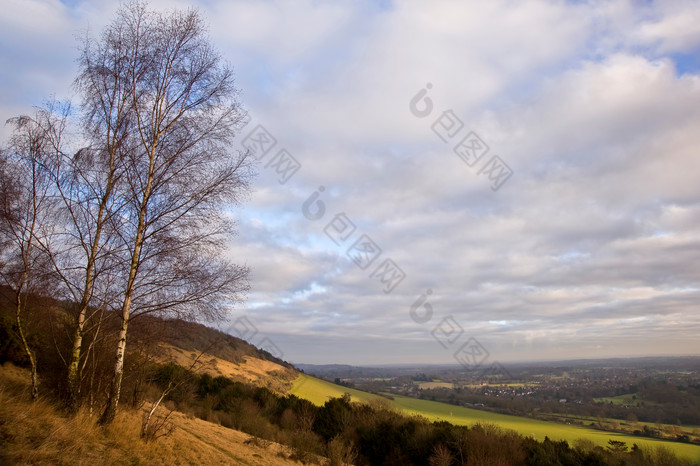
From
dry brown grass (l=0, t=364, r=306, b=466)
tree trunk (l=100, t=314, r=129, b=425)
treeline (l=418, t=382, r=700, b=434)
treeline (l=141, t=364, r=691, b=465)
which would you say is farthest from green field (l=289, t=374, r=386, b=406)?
tree trunk (l=100, t=314, r=129, b=425)

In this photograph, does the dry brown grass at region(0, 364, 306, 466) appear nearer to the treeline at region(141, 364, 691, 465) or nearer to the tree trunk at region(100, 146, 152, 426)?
the tree trunk at region(100, 146, 152, 426)

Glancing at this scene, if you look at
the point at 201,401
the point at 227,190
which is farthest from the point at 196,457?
the point at 201,401

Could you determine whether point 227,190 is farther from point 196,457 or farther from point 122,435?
point 196,457

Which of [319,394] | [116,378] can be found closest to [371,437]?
[116,378]

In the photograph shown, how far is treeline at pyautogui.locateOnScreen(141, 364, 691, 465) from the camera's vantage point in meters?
17.3

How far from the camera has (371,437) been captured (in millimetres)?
22172

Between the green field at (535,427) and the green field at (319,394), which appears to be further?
the green field at (319,394)

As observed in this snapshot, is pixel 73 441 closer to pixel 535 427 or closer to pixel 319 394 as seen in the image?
pixel 319 394

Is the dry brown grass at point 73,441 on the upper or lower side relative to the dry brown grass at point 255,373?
upper

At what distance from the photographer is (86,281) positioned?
7.28m

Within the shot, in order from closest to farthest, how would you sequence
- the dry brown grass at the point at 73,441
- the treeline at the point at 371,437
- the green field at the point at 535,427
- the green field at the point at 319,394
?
the dry brown grass at the point at 73,441, the treeline at the point at 371,437, the green field at the point at 535,427, the green field at the point at 319,394

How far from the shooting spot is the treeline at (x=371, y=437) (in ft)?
56.7

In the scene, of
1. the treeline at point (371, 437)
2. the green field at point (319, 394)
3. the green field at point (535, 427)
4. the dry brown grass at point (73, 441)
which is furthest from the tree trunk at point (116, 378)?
the green field at point (319, 394)

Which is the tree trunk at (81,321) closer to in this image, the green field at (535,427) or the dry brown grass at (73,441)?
the dry brown grass at (73,441)
